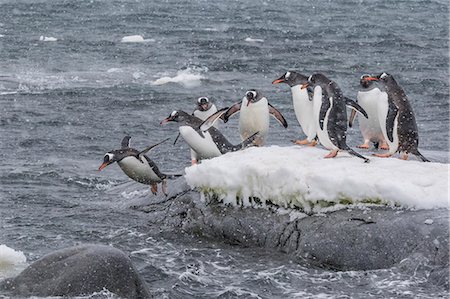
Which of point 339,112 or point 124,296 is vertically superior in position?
point 339,112

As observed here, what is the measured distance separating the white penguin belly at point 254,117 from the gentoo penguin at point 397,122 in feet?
5.54

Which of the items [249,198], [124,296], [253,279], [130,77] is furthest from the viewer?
[130,77]

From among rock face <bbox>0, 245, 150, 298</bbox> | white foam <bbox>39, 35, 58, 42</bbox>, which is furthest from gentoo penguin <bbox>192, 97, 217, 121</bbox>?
white foam <bbox>39, 35, 58, 42</bbox>

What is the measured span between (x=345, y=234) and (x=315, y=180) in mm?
718

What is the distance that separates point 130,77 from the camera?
79.8 feet

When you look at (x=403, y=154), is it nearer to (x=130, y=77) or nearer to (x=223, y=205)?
(x=223, y=205)

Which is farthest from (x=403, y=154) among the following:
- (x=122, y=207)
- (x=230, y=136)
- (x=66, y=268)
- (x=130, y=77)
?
(x=130, y=77)

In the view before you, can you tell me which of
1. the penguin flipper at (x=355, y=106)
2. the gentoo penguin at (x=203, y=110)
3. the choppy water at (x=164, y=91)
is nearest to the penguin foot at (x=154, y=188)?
the choppy water at (x=164, y=91)

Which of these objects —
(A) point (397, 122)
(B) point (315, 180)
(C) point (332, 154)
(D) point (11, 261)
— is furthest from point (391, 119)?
(D) point (11, 261)

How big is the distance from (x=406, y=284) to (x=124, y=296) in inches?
97.2

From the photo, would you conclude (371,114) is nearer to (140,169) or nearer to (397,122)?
(397,122)

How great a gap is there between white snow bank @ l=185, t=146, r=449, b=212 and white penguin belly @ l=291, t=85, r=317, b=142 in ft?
1.71

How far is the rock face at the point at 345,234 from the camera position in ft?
28.4

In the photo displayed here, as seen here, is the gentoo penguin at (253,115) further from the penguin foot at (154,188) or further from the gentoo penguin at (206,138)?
the penguin foot at (154,188)
